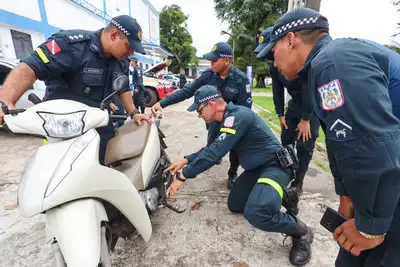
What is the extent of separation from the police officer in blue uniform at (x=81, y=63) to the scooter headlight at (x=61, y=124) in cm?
66

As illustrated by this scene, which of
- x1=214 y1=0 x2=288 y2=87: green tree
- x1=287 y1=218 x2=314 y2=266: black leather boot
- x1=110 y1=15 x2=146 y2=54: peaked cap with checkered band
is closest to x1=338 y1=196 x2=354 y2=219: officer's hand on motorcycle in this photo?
x1=287 y1=218 x2=314 y2=266: black leather boot

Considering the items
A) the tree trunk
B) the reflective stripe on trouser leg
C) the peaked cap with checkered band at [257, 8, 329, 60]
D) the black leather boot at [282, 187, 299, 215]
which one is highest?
the peaked cap with checkered band at [257, 8, 329, 60]

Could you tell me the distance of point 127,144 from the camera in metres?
1.66

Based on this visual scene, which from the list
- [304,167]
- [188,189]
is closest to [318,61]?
[304,167]

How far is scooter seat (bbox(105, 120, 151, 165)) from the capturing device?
1549mm

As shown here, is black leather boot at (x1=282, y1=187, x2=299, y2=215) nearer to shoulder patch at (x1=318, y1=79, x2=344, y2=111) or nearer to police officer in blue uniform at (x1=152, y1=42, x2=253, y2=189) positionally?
police officer in blue uniform at (x1=152, y1=42, x2=253, y2=189)

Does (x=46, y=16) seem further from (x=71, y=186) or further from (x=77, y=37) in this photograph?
(x=71, y=186)

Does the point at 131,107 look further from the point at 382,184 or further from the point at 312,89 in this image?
the point at 382,184

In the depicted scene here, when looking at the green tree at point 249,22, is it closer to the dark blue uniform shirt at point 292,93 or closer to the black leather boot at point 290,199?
the dark blue uniform shirt at point 292,93

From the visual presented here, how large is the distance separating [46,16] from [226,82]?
8.41 meters

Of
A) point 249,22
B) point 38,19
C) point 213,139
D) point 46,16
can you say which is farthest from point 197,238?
point 249,22

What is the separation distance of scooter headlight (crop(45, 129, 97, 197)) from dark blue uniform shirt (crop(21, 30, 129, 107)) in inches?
36.3

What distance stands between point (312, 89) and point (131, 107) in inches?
78.7

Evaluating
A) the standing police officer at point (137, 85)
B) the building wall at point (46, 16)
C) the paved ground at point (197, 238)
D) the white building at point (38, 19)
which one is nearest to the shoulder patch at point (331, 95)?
the paved ground at point (197, 238)
